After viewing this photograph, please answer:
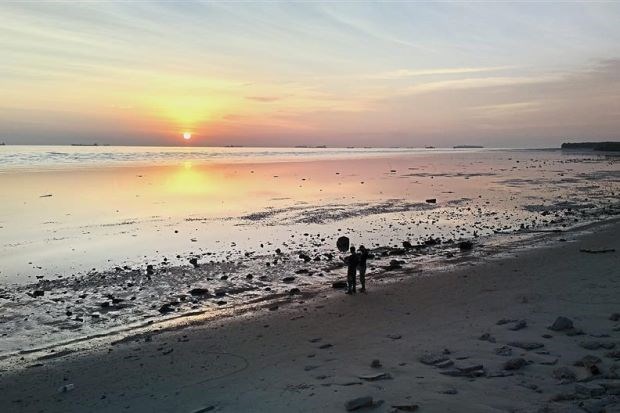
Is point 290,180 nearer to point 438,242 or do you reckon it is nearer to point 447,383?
point 438,242

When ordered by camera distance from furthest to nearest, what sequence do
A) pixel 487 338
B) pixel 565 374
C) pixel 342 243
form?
pixel 342 243 → pixel 487 338 → pixel 565 374

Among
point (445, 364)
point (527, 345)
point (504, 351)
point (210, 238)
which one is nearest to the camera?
point (445, 364)

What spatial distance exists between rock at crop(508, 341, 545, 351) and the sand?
131 millimetres

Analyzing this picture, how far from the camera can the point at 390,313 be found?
12.7 m

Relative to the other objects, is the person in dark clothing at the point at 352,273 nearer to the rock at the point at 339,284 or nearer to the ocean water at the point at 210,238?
the rock at the point at 339,284

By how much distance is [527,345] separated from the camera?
30.3 ft

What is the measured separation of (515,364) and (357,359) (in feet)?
9.21

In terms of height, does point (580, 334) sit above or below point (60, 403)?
above

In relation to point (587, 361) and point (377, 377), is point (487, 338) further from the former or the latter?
point (377, 377)

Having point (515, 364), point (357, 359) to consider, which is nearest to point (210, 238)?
point (357, 359)

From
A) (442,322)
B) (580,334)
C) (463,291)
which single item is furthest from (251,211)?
(580,334)

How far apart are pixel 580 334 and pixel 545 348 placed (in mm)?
1137

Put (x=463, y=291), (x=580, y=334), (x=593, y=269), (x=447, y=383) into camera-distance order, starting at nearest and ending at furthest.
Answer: (x=447, y=383) → (x=580, y=334) → (x=463, y=291) → (x=593, y=269)

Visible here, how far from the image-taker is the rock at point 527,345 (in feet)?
30.0
